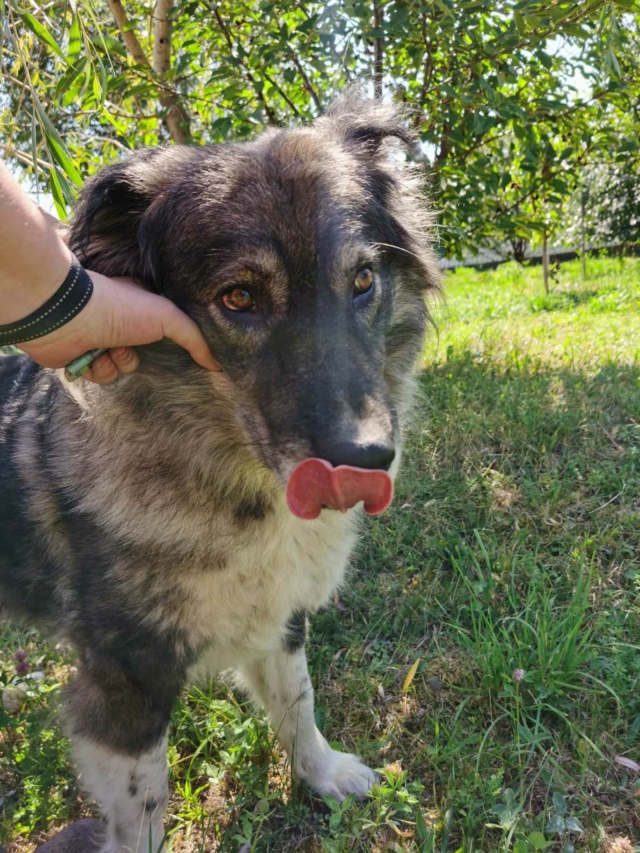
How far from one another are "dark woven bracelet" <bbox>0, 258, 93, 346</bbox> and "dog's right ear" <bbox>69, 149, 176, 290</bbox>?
42cm

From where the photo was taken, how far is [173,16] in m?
4.06

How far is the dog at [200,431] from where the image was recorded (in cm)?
185

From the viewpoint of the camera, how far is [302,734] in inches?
97.1

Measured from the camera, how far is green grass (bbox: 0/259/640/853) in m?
2.11

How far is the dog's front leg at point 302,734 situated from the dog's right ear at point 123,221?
4.79ft

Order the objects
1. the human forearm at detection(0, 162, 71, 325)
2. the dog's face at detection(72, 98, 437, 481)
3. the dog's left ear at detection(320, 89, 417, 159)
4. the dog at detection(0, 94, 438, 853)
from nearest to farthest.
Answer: the human forearm at detection(0, 162, 71, 325), the dog's face at detection(72, 98, 437, 481), the dog at detection(0, 94, 438, 853), the dog's left ear at detection(320, 89, 417, 159)

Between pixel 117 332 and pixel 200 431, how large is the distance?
47 cm

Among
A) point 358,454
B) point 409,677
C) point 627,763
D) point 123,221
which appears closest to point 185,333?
point 123,221

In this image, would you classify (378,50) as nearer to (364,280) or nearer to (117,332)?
(364,280)

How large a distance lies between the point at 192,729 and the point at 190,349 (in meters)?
1.53

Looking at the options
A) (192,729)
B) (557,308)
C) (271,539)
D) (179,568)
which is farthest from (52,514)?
(557,308)

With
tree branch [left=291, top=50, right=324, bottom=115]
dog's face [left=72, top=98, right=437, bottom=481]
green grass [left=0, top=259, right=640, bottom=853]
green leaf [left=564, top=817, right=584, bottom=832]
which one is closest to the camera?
dog's face [left=72, top=98, right=437, bottom=481]

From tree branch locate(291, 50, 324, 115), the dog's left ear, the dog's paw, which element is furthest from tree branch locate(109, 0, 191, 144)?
the dog's paw

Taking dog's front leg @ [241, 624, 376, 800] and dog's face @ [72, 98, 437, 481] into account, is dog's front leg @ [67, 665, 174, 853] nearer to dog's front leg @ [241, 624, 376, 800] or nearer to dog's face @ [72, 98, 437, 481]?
dog's front leg @ [241, 624, 376, 800]
